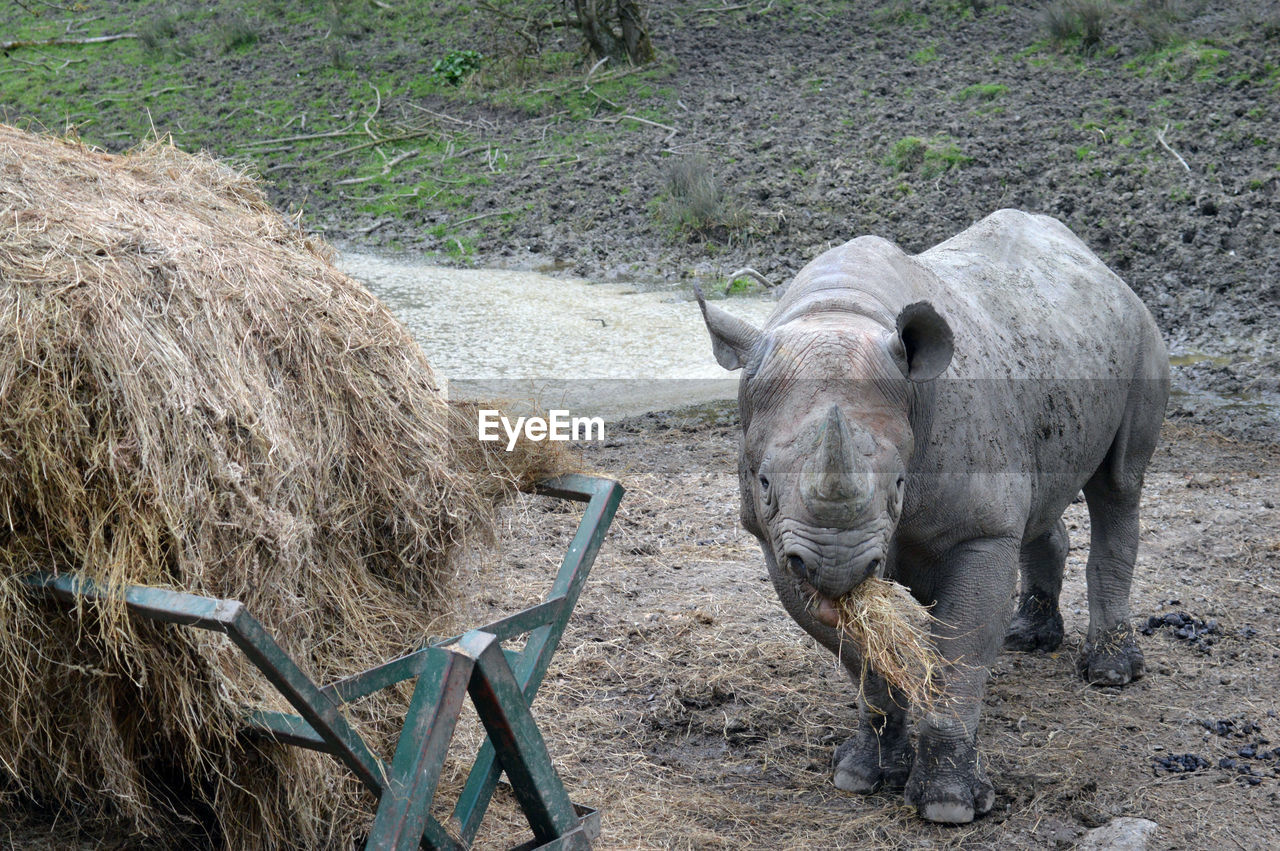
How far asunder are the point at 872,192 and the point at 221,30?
1091 cm

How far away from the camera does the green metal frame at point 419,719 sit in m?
2.70

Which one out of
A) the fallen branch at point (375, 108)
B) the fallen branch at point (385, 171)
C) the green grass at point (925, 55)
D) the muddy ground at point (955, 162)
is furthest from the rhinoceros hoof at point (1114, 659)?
the fallen branch at point (375, 108)

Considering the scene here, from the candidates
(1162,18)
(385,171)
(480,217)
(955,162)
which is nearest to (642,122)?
(480,217)

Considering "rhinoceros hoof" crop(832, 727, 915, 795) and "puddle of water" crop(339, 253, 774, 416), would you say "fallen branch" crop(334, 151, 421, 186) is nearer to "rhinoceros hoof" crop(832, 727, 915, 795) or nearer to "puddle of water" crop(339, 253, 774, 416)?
"puddle of water" crop(339, 253, 774, 416)

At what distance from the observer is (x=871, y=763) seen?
450cm

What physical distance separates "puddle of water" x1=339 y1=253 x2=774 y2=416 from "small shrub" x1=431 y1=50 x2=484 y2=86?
508 centimetres

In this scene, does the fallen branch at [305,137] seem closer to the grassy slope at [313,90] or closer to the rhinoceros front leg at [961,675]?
the grassy slope at [313,90]

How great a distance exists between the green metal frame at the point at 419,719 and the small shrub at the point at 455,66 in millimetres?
13403

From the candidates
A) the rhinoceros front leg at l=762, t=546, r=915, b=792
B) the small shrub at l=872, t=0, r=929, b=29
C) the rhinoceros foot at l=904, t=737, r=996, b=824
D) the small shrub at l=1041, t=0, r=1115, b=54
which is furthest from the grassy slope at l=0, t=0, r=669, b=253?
the rhinoceros foot at l=904, t=737, r=996, b=824

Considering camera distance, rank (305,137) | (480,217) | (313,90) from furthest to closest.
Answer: (313,90), (305,137), (480,217)

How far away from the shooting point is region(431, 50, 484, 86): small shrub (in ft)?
51.8

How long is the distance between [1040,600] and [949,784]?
5.75 ft

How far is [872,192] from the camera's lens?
38.4 feet

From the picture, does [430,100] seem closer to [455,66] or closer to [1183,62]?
[455,66]
